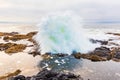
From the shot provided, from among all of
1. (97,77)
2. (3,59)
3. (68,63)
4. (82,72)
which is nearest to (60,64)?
(68,63)

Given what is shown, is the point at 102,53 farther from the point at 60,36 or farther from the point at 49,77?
the point at 49,77

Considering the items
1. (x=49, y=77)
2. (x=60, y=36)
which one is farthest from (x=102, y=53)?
(x=49, y=77)

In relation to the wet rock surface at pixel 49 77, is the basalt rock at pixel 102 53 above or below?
below

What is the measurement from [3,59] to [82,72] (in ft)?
43.1

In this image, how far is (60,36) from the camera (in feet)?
127

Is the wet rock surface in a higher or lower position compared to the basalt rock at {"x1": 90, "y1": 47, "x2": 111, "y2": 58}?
higher

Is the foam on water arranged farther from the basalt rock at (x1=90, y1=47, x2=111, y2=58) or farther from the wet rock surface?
the wet rock surface

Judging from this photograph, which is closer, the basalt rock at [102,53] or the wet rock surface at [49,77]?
the wet rock surface at [49,77]

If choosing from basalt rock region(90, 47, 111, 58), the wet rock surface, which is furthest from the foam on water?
the wet rock surface

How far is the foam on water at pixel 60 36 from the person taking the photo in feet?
125

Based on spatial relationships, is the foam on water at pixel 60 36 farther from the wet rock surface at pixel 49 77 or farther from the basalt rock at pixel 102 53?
the wet rock surface at pixel 49 77

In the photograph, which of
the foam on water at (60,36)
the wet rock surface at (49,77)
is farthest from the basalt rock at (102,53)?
the wet rock surface at (49,77)

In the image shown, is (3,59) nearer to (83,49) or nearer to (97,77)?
(83,49)

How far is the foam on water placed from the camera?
38.0 metres
